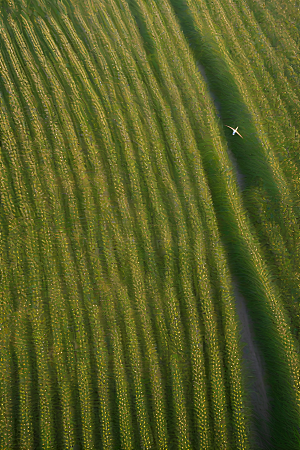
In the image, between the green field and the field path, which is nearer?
the green field

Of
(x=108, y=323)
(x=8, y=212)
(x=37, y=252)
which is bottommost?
(x=108, y=323)

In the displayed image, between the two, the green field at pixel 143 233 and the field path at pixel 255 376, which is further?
the field path at pixel 255 376

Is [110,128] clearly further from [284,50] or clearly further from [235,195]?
[284,50]

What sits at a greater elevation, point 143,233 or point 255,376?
point 143,233

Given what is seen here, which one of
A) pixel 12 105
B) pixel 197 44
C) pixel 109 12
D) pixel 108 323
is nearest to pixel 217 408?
pixel 108 323

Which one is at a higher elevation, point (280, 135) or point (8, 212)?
point (280, 135)

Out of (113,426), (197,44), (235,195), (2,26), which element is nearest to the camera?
(113,426)
